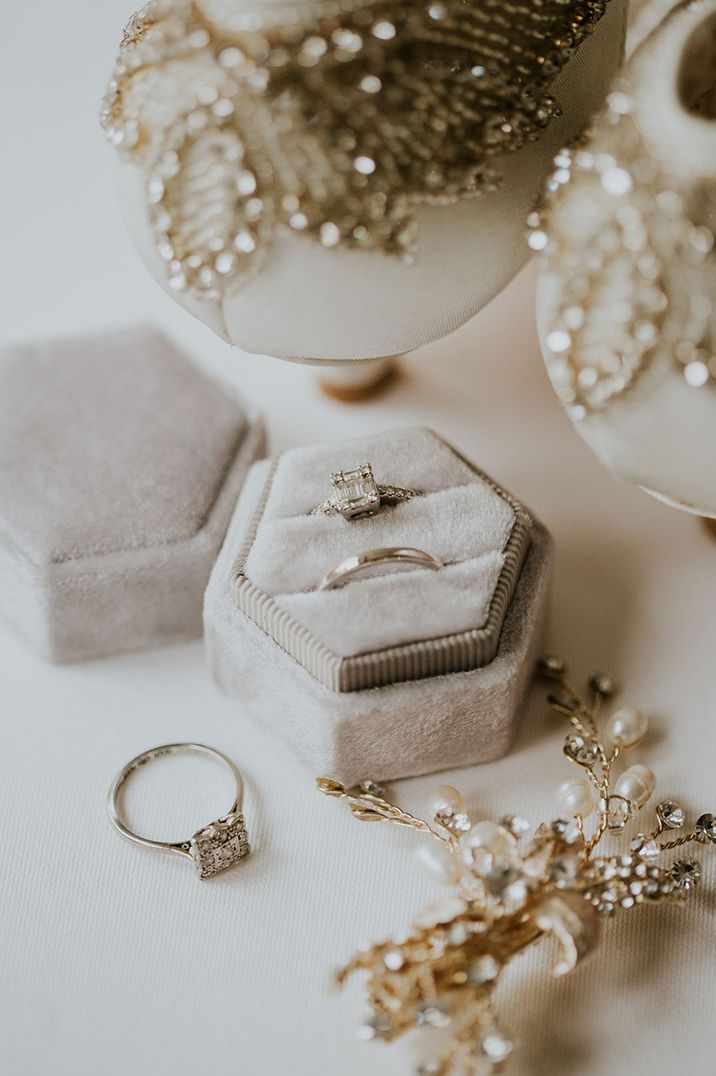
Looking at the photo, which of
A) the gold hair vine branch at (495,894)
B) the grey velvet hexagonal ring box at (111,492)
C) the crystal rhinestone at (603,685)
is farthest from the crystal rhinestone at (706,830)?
the grey velvet hexagonal ring box at (111,492)

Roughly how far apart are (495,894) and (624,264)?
1.02ft

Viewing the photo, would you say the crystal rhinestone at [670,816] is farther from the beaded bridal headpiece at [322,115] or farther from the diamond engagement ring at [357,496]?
the beaded bridal headpiece at [322,115]

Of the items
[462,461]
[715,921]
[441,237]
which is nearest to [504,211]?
[441,237]

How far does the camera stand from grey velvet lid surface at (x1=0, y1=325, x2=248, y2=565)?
0.71 metres

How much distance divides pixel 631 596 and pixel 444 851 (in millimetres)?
261

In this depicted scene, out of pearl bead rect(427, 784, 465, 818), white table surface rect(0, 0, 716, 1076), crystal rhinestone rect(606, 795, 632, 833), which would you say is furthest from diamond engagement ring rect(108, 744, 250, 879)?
crystal rhinestone rect(606, 795, 632, 833)

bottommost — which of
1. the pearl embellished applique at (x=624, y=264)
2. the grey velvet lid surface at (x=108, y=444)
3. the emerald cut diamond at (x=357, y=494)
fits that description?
the grey velvet lid surface at (x=108, y=444)

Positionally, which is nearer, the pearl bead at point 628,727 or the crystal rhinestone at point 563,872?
the crystal rhinestone at point 563,872

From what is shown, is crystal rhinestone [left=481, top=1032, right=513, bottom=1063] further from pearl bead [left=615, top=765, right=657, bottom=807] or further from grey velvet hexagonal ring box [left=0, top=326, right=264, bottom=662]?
grey velvet hexagonal ring box [left=0, top=326, right=264, bottom=662]

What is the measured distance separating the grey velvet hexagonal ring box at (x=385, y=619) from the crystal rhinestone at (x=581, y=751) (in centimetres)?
4

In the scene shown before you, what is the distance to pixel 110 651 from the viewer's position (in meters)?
0.74

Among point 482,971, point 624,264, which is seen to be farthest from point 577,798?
point 624,264

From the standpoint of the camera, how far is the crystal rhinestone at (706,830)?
63cm

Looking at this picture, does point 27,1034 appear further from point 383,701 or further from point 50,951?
point 383,701
